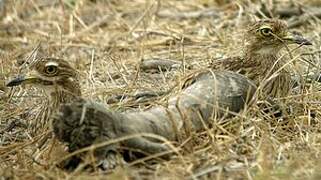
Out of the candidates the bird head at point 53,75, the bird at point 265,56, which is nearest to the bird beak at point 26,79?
the bird head at point 53,75

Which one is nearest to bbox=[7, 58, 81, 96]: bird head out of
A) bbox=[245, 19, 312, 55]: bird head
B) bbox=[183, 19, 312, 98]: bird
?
bbox=[183, 19, 312, 98]: bird

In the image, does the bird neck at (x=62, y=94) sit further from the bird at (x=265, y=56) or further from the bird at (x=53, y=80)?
the bird at (x=265, y=56)

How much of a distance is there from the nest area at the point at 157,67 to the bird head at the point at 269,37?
0.14 meters

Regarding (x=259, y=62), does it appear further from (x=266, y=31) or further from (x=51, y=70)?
(x=51, y=70)

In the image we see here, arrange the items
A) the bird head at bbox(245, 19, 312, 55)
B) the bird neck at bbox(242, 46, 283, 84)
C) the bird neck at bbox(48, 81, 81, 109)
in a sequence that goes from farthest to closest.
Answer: the bird head at bbox(245, 19, 312, 55) < the bird neck at bbox(242, 46, 283, 84) < the bird neck at bbox(48, 81, 81, 109)

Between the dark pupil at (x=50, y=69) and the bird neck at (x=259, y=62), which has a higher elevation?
the dark pupil at (x=50, y=69)

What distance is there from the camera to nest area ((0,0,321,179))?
4066 millimetres

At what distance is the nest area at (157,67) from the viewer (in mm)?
4066

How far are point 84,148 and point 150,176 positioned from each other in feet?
1.09

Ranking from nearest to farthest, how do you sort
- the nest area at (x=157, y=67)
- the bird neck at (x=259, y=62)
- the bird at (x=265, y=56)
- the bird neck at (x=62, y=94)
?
the nest area at (x=157, y=67) → the bird neck at (x=62, y=94) → the bird at (x=265, y=56) → the bird neck at (x=259, y=62)

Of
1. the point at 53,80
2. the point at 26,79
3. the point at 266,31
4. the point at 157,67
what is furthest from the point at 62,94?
the point at 157,67

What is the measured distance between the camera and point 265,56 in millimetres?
5688

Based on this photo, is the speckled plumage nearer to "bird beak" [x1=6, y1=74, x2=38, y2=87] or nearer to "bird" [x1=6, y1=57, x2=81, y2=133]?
"bird" [x1=6, y1=57, x2=81, y2=133]

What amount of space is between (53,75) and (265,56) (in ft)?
4.73
